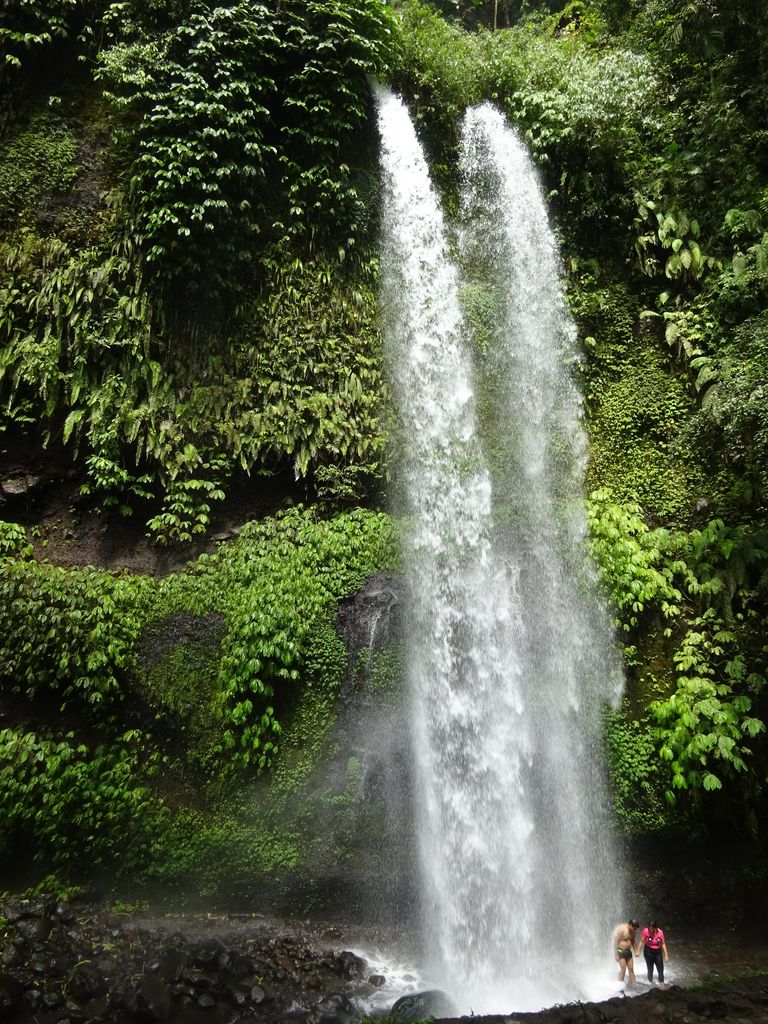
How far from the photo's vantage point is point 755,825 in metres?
6.19

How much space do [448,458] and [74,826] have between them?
20.2 feet

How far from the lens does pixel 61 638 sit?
6.57 metres

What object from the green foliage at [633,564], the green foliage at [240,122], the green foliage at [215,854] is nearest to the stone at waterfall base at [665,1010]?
the green foliage at [215,854]

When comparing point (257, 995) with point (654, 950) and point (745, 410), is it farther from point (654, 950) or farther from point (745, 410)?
point (745, 410)

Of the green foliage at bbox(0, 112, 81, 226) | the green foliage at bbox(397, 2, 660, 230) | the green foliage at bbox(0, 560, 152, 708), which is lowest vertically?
the green foliage at bbox(0, 560, 152, 708)

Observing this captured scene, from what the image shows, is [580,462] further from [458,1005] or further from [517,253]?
[458,1005]

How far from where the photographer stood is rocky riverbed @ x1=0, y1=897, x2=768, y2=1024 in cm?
482

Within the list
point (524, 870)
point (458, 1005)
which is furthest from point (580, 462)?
point (458, 1005)

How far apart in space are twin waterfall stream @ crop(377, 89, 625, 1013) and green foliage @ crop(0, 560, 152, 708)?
11.1 ft

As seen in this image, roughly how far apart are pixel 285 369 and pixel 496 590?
4228mm

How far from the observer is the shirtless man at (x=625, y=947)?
18.6ft

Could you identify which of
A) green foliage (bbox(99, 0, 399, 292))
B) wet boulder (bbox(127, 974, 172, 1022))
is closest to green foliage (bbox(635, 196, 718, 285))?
green foliage (bbox(99, 0, 399, 292))

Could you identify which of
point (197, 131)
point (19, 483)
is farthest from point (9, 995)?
point (197, 131)

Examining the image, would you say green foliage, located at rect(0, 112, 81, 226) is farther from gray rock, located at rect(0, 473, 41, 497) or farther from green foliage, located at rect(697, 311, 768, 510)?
green foliage, located at rect(697, 311, 768, 510)
